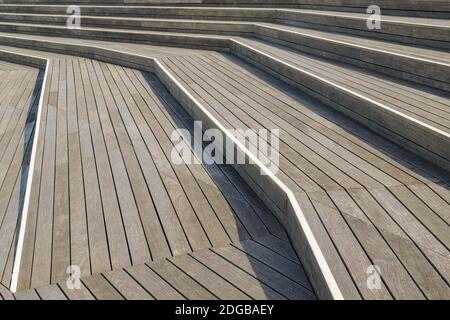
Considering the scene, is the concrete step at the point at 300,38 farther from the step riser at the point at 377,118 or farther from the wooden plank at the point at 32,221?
the wooden plank at the point at 32,221

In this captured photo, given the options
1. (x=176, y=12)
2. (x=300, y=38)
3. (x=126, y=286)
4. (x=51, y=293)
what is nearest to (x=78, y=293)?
(x=51, y=293)

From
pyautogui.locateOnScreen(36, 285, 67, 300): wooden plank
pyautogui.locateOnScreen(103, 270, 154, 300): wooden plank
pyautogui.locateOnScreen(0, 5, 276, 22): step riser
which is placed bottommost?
pyautogui.locateOnScreen(36, 285, 67, 300): wooden plank

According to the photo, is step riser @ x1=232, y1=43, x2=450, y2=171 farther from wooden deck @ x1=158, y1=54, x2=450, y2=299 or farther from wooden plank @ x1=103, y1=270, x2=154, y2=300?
wooden plank @ x1=103, y1=270, x2=154, y2=300

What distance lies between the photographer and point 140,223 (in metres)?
3.18

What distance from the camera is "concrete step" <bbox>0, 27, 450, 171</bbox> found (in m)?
3.37

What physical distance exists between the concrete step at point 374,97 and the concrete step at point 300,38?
152 mm

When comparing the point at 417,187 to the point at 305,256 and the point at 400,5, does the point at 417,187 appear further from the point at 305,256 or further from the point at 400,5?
the point at 400,5

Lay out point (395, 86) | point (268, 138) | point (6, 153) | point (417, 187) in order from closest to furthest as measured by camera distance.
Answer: point (417, 187) < point (268, 138) < point (395, 86) < point (6, 153)

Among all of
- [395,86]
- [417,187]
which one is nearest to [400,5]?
[395,86]

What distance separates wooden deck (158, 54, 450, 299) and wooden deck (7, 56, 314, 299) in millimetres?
392

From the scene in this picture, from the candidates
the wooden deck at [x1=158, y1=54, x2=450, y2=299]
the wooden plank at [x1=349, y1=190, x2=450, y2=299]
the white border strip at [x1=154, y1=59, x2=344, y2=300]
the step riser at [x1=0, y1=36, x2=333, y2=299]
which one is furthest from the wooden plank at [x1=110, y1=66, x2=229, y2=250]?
the wooden plank at [x1=349, y1=190, x2=450, y2=299]

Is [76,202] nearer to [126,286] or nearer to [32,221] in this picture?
[32,221]
